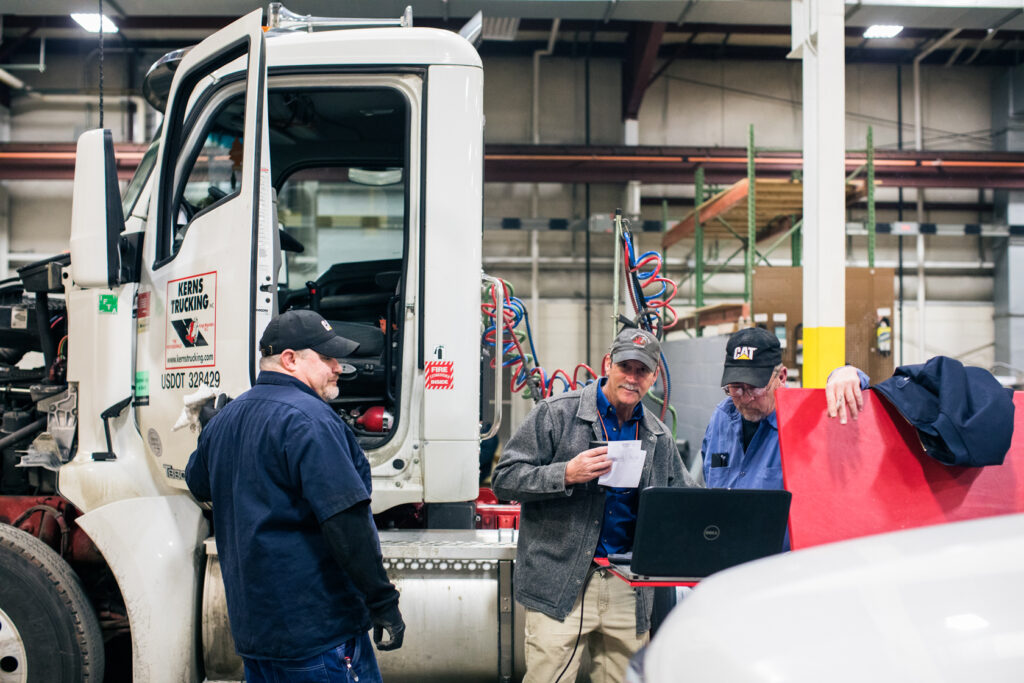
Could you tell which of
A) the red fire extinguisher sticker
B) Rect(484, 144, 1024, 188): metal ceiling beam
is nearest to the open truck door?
the red fire extinguisher sticker

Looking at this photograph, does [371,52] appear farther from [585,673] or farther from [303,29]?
[585,673]

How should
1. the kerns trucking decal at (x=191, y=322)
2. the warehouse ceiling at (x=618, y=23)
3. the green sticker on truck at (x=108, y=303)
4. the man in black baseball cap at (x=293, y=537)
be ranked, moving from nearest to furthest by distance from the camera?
the man in black baseball cap at (x=293, y=537), the kerns trucking decal at (x=191, y=322), the green sticker on truck at (x=108, y=303), the warehouse ceiling at (x=618, y=23)

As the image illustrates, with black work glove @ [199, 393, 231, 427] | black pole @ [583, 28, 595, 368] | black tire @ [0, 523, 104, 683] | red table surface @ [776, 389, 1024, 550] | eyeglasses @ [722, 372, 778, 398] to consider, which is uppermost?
black pole @ [583, 28, 595, 368]

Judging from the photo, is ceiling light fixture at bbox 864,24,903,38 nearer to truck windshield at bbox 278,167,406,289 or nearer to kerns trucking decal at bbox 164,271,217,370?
truck windshield at bbox 278,167,406,289

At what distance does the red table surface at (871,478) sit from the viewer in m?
2.50

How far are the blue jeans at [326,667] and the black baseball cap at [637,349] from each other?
50.6 inches

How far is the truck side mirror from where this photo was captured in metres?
2.86

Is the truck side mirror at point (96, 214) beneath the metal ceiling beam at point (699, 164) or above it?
beneath

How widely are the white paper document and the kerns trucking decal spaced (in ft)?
5.30

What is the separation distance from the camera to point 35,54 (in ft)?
38.8

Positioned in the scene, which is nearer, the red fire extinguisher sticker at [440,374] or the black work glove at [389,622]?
the black work glove at [389,622]

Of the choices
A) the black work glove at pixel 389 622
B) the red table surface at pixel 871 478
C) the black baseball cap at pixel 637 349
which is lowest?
the black work glove at pixel 389 622

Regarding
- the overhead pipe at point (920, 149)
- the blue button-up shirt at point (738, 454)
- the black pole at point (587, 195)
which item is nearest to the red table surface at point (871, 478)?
the blue button-up shirt at point (738, 454)

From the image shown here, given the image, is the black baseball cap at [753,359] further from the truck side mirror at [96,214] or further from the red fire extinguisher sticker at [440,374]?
the truck side mirror at [96,214]
